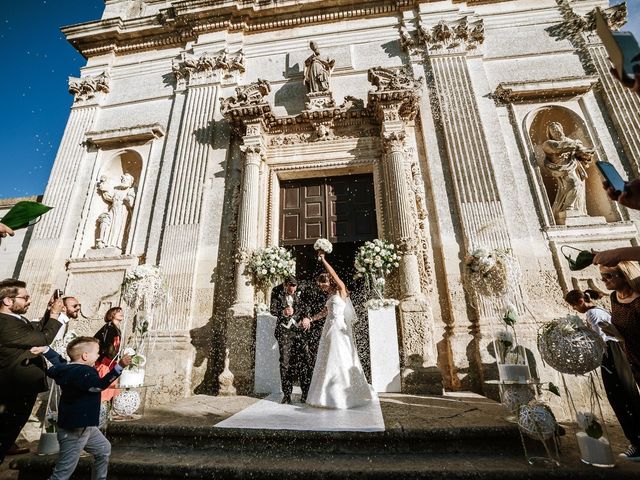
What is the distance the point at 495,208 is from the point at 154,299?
6.93m

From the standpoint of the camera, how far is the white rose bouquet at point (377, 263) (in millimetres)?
A: 6168

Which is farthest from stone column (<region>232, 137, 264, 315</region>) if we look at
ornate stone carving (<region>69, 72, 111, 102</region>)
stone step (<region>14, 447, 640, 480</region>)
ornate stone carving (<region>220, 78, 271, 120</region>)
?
ornate stone carving (<region>69, 72, 111, 102</region>)

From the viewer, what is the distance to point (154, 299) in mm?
6613

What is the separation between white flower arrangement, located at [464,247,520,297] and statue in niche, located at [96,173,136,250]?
769 centimetres

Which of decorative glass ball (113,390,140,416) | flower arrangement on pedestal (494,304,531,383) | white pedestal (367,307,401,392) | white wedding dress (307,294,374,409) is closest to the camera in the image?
flower arrangement on pedestal (494,304,531,383)

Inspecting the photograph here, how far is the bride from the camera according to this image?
4492mm

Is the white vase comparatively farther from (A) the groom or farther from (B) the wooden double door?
(B) the wooden double door

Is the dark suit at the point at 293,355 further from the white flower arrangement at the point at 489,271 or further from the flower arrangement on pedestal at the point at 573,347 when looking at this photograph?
the flower arrangement on pedestal at the point at 573,347

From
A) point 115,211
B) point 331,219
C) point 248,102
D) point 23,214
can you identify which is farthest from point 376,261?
point 115,211

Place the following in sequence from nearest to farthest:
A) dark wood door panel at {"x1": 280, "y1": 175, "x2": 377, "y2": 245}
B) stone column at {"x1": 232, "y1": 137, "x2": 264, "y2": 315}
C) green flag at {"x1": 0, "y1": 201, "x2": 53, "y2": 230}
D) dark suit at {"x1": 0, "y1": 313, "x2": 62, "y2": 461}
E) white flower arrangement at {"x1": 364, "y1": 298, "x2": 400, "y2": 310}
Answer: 1. green flag at {"x1": 0, "y1": 201, "x2": 53, "y2": 230}
2. dark suit at {"x1": 0, "y1": 313, "x2": 62, "y2": 461}
3. white flower arrangement at {"x1": 364, "y1": 298, "x2": 400, "y2": 310}
4. stone column at {"x1": 232, "y1": 137, "x2": 264, "y2": 315}
5. dark wood door panel at {"x1": 280, "y1": 175, "x2": 377, "y2": 245}

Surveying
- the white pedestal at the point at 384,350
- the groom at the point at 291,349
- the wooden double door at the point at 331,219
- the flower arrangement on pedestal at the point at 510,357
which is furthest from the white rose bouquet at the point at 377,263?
the flower arrangement on pedestal at the point at 510,357

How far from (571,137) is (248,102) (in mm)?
7294

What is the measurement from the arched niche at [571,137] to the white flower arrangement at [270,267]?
5.52 meters

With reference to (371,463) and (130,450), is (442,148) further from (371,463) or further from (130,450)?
(130,450)
